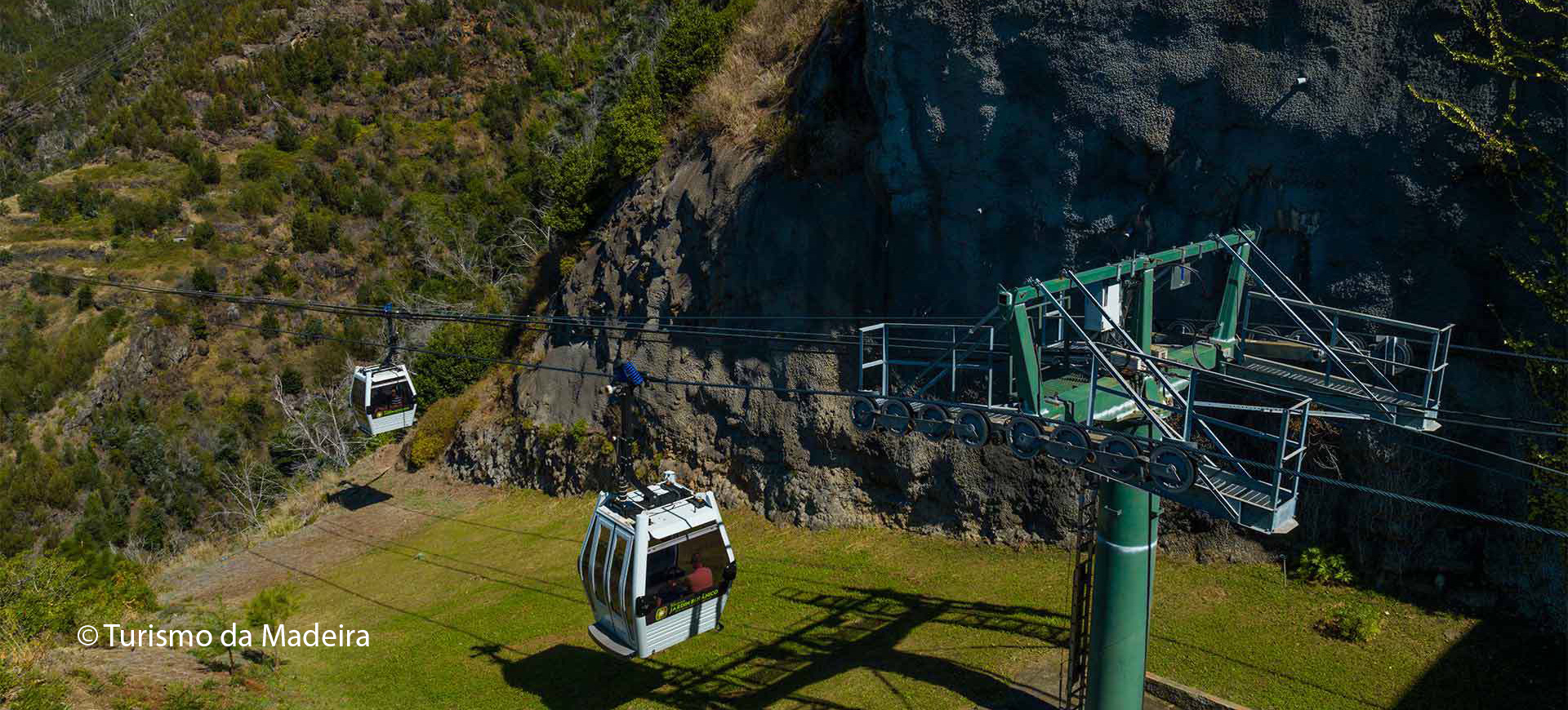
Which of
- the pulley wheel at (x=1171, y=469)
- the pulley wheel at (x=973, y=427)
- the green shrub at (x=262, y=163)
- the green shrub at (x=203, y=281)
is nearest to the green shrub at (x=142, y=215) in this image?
the green shrub at (x=262, y=163)

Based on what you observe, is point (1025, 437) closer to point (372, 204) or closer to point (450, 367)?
point (450, 367)

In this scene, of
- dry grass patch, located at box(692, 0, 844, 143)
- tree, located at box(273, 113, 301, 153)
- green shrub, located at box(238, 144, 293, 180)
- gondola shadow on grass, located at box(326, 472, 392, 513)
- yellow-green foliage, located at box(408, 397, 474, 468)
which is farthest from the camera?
tree, located at box(273, 113, 301, 153)

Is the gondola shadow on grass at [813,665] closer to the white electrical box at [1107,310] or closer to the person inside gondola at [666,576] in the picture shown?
the person inside gondola at [666,576]

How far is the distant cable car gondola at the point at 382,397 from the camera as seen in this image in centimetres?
2398

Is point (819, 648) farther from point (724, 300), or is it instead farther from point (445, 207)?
point (445, 207)

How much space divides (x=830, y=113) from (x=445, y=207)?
44351mm

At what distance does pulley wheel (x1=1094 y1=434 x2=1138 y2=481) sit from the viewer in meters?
9.32

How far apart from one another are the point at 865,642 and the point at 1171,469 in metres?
8.64

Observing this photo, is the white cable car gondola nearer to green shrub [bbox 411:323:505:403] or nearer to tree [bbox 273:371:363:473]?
green shrub [bbox 411:323:505:403]

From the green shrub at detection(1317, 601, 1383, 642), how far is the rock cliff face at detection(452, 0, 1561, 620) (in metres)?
1.43

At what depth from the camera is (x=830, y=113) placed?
2277 centimetres

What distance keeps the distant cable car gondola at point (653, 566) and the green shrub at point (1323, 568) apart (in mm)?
9721

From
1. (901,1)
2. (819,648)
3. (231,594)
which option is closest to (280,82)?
(231,594)

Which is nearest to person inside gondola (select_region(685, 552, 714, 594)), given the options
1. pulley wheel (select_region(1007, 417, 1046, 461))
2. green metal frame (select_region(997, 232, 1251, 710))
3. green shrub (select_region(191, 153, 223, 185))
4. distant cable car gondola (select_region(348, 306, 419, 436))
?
green metal frame (select_region(997, 232, 1251, 710))
